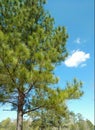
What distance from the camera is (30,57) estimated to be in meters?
11.7

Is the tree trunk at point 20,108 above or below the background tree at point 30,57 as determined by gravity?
below

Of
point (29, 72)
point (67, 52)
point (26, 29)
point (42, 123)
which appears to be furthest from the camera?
point (42, 123)

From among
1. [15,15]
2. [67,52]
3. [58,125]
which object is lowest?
[58,125]

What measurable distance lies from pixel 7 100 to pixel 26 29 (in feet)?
12.2

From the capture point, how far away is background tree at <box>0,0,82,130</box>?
36.1 feet

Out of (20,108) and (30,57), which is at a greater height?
(30,57)

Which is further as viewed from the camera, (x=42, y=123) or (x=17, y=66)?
(x=42, y=123)

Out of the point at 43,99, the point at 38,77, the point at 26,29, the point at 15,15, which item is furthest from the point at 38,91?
the point at 15,15

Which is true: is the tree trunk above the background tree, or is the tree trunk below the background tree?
below

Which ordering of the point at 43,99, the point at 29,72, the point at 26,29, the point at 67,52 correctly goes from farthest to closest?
the point at 67,52, the point at 26,29, the point at 43,99, the point at 29,72

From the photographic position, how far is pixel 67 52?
13867mm

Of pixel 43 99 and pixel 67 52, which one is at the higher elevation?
pixel 67 52

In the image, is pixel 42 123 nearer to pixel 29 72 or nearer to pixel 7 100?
pixel 7 100

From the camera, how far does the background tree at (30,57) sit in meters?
11.0
